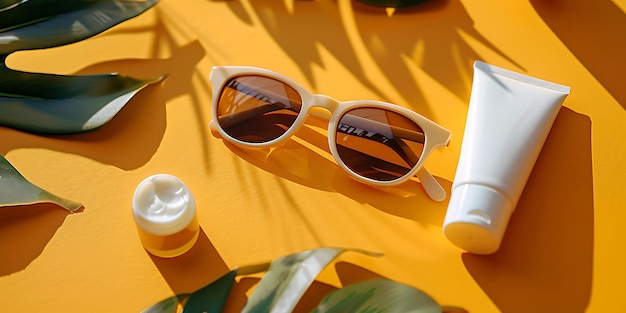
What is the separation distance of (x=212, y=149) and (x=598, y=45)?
33 centimetres

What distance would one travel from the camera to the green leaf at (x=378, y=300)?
46 cm

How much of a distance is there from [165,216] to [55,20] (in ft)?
0.79

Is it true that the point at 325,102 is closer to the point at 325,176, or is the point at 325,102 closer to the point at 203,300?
the point at 325,176

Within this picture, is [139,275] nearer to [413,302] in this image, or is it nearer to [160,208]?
[160,208]

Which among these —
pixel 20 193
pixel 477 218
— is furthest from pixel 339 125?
pixel 20 193

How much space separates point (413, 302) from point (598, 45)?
0.30m

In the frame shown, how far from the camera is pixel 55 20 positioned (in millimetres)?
624

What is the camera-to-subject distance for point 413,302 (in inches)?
18.5

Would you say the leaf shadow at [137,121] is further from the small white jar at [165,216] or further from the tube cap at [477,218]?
the tube cap at [477,218]

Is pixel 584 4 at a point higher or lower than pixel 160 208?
higher

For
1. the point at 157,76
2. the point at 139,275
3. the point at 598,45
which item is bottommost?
the point at 139,275

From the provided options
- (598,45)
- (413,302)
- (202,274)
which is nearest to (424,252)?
(413,302)

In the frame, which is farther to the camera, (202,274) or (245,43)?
(245,43)

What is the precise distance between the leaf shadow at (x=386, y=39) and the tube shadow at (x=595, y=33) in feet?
0.20
